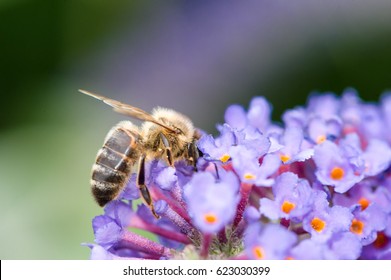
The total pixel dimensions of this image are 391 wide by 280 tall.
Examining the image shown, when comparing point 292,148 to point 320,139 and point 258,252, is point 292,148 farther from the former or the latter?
point 258,252

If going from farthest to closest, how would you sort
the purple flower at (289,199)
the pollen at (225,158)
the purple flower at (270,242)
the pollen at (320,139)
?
the pollen at (320,139) → the pollen at (225,158) → the purple flower at (289,199) → the purple flower at (270,242)

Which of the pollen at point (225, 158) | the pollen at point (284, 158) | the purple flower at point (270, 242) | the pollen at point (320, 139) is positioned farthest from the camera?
the pollen at point (320, 139)

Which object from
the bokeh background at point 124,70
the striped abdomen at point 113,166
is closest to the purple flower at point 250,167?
the striped abdomen at point 113,166

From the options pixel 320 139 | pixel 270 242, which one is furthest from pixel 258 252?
pixel 320 139

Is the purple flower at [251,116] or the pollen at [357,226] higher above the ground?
the purple flower at [251,116]

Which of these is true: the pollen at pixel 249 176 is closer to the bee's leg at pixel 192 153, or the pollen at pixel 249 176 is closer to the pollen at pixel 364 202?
the bee's leg at pixel 192 153

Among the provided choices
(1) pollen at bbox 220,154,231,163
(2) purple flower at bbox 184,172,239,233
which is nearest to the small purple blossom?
(1) pollen at bbox 220,154,231,163

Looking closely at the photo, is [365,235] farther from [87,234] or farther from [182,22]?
[182,22]
